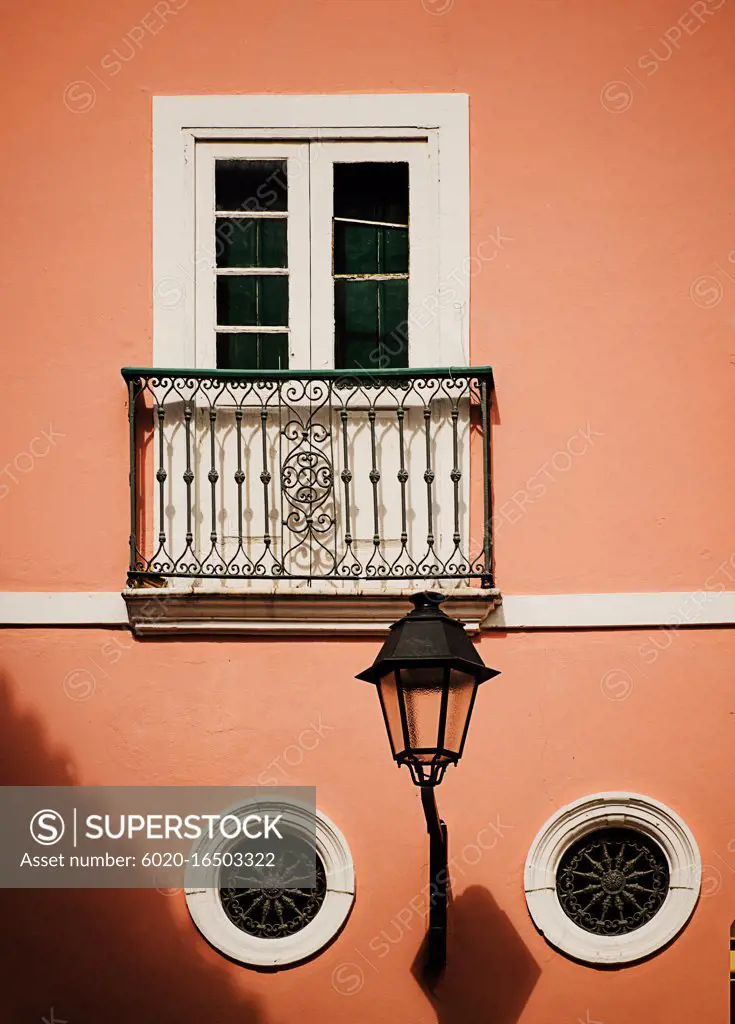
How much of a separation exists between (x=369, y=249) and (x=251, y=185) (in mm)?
653

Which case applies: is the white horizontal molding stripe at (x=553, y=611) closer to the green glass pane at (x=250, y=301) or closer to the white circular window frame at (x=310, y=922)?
the white circular window frame at (x=310, y=922)

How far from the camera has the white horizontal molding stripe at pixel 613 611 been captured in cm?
736

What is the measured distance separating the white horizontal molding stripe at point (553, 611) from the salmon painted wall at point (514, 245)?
6cm

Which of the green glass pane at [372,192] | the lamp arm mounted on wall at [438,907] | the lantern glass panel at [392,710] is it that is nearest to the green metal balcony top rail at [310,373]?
the green glass pane at [372,192]

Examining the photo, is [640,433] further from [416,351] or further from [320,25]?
[320,25]

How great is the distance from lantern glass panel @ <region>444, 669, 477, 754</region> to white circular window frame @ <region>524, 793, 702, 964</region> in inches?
50.1

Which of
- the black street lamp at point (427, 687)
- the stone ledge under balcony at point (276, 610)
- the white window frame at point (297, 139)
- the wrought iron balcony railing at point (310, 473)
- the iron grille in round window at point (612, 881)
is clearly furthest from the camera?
the white window frame at point (297, 139)

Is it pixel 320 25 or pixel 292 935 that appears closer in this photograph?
pixel 292 935

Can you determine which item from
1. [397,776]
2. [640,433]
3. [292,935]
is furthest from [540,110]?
[292,935]

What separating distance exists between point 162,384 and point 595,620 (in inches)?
89.3

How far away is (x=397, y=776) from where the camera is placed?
725cm

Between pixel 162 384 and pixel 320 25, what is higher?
pixel 320 25

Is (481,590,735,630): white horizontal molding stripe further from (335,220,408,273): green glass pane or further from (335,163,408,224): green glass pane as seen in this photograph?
(335,163,408,224): green glass pane

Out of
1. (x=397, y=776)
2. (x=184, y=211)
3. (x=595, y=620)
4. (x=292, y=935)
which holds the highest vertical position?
(x=184, y=211)
